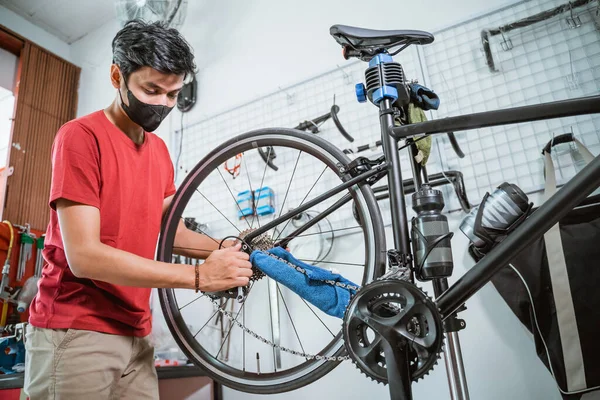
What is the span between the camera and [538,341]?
1104 mm

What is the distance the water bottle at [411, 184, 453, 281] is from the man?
0.38 meters

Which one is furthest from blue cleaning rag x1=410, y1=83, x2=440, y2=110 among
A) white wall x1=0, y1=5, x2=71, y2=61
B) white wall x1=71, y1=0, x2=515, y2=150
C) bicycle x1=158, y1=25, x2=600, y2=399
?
white wall x1=0, y1=5, x2=71, y2=61

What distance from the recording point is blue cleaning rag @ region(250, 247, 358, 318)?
0.88 metres

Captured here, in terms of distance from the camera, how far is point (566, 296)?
1068 millimetres

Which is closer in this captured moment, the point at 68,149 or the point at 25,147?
the point at 68,149

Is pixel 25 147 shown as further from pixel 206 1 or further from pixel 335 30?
pixel 335 30

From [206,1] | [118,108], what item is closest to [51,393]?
[118,108]

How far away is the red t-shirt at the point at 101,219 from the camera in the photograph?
36.4 inches

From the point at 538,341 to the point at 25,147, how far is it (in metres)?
2.74

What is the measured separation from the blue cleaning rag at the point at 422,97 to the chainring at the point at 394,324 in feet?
1.65

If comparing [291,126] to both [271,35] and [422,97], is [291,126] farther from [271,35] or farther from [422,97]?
[422,97]

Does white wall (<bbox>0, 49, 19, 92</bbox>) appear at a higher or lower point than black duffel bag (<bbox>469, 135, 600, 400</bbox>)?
higher

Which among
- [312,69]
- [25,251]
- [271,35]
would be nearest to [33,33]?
[25,251]

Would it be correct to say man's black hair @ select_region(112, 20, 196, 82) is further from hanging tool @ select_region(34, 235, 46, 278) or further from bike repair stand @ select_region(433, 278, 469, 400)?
hanging tool @ select_region(34, 235, 46, 278)
